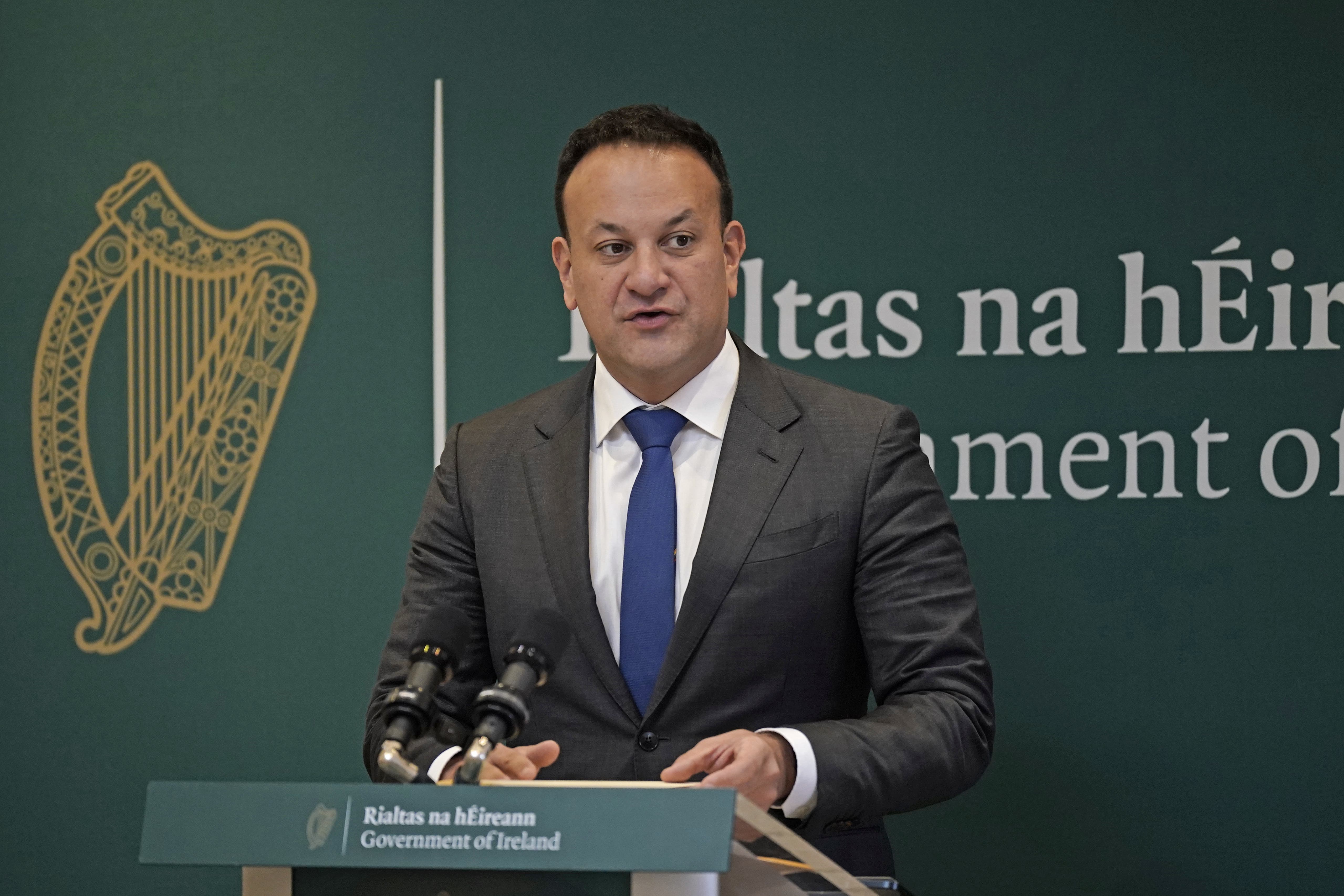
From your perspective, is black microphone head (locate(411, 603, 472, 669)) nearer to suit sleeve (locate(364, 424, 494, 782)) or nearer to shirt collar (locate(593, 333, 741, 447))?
suit sleeve (locate(364, 424, 494, 782))

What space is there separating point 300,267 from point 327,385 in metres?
0.27

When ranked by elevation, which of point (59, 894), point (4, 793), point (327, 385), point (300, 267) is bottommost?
point (59, 894)

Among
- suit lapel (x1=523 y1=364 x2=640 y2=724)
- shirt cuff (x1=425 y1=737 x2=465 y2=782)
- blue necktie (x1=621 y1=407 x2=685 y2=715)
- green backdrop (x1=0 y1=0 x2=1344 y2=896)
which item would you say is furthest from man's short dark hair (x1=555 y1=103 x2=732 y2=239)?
green backdrop (x1=0 y1=0 x2=1344 y2=896)

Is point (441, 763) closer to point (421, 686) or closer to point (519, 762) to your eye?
point (519, 762)

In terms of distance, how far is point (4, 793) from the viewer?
3092mm

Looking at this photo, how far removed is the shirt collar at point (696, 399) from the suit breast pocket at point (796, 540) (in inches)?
7.3

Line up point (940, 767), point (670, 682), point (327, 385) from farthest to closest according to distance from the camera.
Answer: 1. point (327, 385)
2. point (670, 682)
3. point (940, 767)

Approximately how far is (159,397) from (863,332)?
1.58 meters

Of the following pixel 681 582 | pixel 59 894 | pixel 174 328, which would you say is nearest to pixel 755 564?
pixel 681 582

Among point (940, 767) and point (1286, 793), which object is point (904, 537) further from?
point (1286, 793)

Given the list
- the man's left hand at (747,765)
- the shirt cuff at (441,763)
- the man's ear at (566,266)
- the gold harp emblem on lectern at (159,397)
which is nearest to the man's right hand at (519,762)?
the shirt cuff at (441,763)

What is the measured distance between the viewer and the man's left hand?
4.56 feet

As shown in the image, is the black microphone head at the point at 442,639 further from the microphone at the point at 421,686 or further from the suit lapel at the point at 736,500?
the suit lapel at the point at 736,500

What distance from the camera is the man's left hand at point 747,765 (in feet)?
4.56
